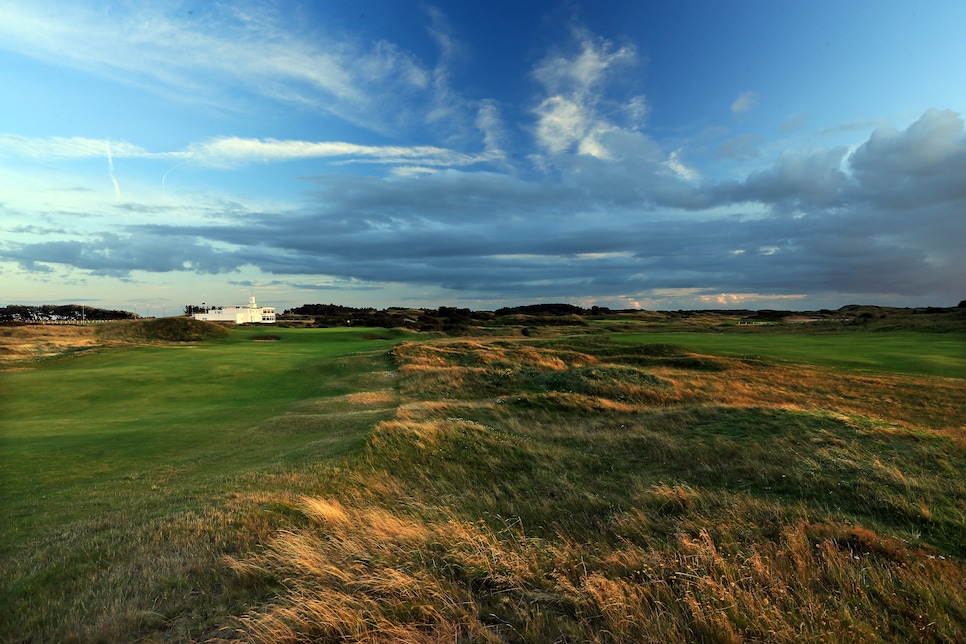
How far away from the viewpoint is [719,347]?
48.7 metres

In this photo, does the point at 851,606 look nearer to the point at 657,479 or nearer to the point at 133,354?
the point at 657,479

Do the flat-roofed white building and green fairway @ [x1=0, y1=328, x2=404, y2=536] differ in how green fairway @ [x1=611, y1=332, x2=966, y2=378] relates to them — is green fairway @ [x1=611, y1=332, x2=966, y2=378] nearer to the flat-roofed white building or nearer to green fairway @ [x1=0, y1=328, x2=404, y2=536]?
green fairway @ [x1=0, y1=328, x2=404, y2=536]

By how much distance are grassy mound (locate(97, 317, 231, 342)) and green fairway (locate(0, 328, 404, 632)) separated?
37455 mm

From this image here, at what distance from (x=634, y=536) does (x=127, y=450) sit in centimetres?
1657

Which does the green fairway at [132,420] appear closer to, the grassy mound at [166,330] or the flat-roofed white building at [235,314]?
the grassy mound at [166,330]

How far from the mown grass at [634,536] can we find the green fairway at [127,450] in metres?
2.56

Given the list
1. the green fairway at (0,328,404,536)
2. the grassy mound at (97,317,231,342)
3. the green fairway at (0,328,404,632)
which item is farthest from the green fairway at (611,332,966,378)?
the grassy mound at (97,317,231,342)

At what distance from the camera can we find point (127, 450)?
49.9ft

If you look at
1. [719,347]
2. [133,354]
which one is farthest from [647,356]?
[133,354]

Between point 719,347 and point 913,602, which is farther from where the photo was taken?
point 719,347

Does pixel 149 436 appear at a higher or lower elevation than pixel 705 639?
lower

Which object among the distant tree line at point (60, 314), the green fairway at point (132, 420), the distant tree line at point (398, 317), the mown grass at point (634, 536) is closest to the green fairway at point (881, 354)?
the mown grass at point (634, 536)

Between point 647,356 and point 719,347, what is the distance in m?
12.8

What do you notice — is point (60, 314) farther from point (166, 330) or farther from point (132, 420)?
point (132, 420)
